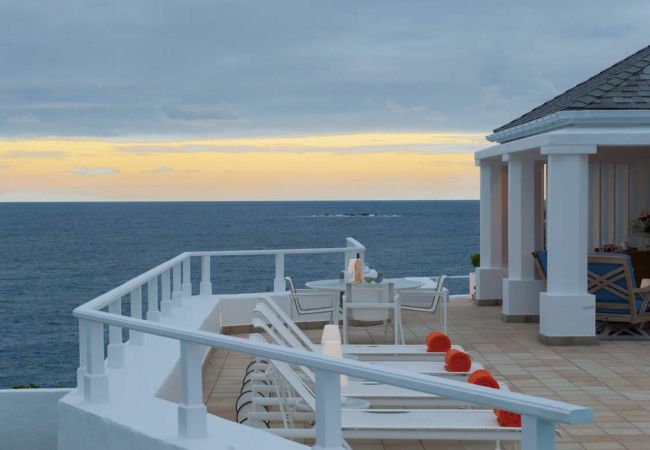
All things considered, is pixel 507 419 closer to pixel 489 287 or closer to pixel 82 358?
pixel 82 358

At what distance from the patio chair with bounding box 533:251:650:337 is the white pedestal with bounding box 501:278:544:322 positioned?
1.53 meters

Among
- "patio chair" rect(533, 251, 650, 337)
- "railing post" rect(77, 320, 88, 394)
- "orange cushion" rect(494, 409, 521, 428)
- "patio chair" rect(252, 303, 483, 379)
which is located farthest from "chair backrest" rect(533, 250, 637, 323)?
"railing post" rect(77, 320, 88, 394)

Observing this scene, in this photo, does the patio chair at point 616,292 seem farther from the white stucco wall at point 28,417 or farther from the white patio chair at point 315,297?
the white stucco wall at point 28,417

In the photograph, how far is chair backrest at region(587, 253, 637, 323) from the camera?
11680mm

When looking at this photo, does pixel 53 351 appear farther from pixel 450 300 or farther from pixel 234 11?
pixel 450 300

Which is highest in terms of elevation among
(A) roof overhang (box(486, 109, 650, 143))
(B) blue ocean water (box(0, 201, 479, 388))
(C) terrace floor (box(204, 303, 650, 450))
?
(A) roof overhang (box(486, 109, 650, 143))

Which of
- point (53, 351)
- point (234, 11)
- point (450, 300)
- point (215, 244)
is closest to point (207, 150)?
point (215, 244)

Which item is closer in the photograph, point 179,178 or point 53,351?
point 53,351

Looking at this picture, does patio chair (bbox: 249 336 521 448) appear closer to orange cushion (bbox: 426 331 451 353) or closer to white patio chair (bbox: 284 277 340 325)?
orange cushion (bbox: 426 331 451 353)

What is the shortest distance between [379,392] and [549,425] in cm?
405

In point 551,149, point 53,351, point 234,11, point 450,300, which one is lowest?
point 53,351

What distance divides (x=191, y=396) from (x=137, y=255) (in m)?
84.2

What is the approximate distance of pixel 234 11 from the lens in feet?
97.4

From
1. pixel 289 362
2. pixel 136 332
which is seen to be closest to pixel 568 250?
pixel 136 332
